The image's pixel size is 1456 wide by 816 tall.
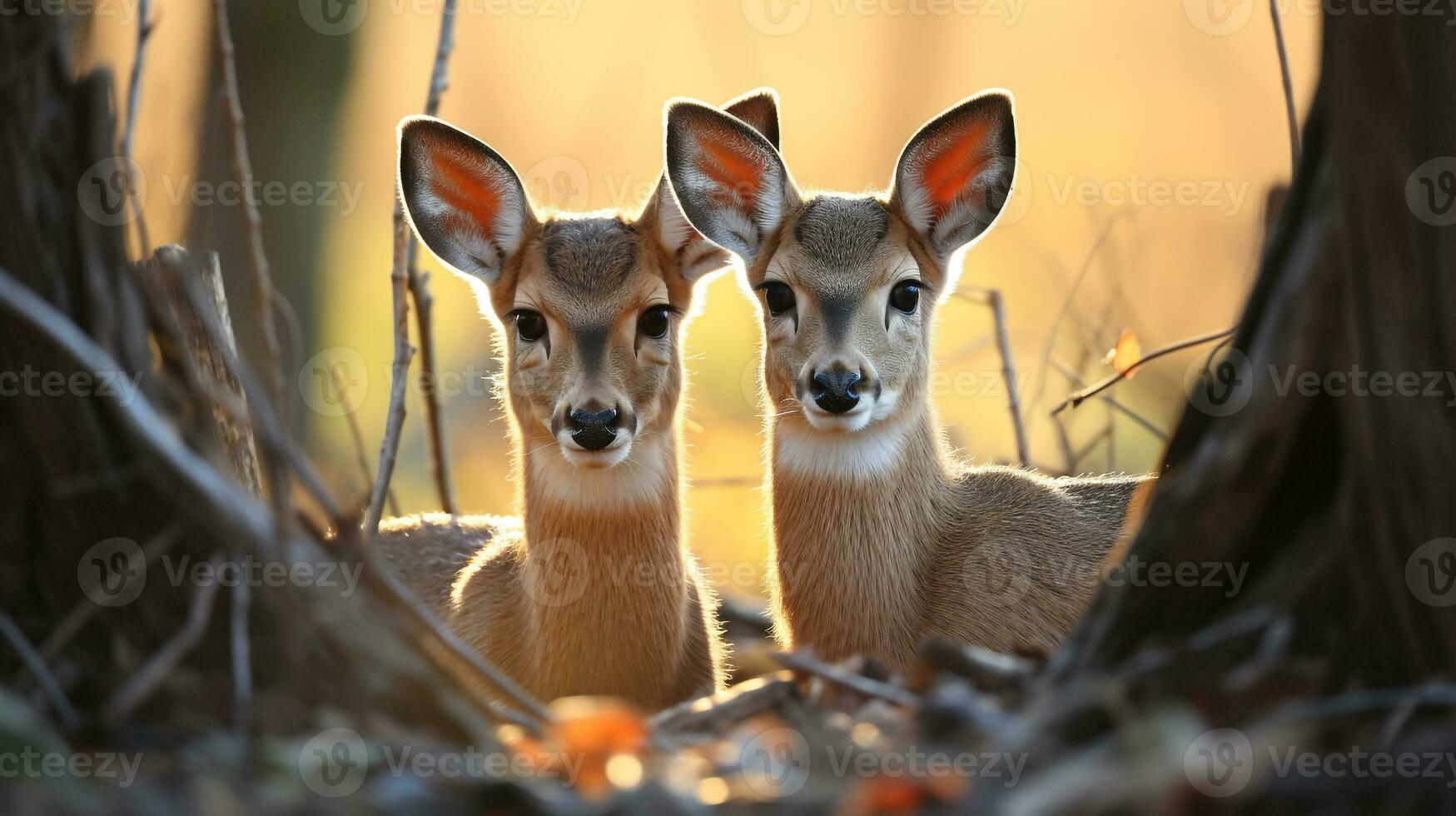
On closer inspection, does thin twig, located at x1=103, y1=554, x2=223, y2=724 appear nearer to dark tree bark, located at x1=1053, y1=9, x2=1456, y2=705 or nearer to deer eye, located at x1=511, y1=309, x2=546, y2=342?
dark tree bark, located at x1=1053, y1=9, x2=1456, y2=705

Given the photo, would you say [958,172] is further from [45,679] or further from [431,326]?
[45,679]

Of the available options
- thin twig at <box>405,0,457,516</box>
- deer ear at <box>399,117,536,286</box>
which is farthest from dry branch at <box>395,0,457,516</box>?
deer ear at <box>399,117,536,286</box>

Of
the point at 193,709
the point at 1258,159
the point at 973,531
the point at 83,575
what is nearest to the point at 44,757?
the point at 193,709

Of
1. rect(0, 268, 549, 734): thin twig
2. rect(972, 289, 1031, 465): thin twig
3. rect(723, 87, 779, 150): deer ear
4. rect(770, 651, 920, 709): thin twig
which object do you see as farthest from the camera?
rect(723, 87, 779, 150): deer ear

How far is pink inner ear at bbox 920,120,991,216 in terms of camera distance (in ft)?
20.7

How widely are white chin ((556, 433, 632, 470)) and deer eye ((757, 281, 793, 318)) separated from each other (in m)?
0.87

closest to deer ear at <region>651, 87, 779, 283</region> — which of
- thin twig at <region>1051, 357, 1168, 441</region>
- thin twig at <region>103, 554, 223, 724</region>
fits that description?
thin twig at <region>1051, 357, 1168, 441</region>

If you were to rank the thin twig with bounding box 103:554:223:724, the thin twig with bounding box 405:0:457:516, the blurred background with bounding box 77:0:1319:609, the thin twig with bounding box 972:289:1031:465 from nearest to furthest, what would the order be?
the thin twig with bounding box 103:554:223:724 < the thin twig with bounding box 405:0:457:516 < the thin twig with bounding box 972:289:1031:465 < the blurred background with bounding box 77:0:1319:609

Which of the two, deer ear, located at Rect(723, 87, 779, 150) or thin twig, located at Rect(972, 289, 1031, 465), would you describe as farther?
deer ear, located at Rect(723, 87, 779, 150)

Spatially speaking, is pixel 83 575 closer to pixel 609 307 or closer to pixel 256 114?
pixel 609 307

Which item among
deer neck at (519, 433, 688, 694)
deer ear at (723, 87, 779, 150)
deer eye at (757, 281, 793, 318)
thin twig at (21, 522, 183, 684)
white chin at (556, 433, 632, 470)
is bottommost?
deer neck at (519, 433, 688, 694)

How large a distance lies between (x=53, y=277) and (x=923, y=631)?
11.7ft

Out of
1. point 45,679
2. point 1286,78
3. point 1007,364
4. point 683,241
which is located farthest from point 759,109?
point 45,679

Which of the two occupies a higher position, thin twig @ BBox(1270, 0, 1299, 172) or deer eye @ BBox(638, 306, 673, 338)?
thin twig @ BBox(1270, 0, 1299, 172)
